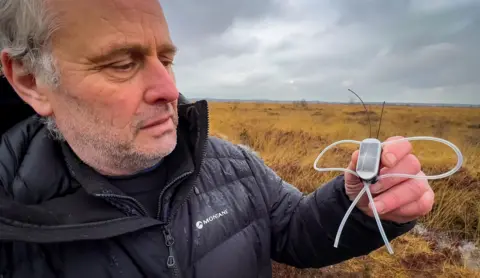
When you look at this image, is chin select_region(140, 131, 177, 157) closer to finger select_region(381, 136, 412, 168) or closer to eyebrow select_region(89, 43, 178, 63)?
eyebrow select_region(89, 43, 178, 63)

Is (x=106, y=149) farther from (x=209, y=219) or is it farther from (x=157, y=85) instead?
(x=209, y=219)

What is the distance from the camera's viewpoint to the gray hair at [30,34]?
1.25m

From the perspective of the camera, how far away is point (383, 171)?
1039 millimetres

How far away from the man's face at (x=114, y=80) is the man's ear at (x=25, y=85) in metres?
0.10

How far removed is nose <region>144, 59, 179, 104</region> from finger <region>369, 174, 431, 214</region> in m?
Result: 0.82

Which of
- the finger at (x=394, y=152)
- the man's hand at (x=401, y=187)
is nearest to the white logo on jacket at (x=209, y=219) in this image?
the man's hand at (x=401, y=187)

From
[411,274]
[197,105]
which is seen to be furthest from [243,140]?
[197,105]

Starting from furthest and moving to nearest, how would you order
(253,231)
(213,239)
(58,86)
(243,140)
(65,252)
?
(243,140) < (253,231) < (213,239) < (58,86) < (65,252)

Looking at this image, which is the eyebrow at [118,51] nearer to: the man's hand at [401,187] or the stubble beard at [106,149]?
the stubble beard at [106,149]

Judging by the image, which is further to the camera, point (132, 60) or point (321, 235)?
point (321, 235)

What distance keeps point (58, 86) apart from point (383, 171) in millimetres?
1210

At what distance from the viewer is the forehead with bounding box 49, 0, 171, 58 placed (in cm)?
121

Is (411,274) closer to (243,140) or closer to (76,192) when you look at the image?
(76,192)

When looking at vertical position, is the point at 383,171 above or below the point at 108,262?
above
